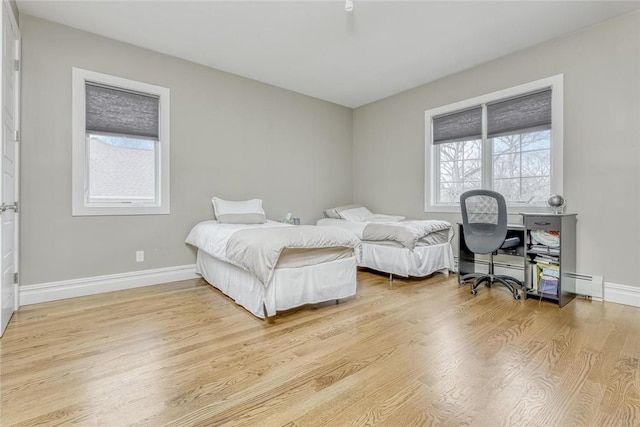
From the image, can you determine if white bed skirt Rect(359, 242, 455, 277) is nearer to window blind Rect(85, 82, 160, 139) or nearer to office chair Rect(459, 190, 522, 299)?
office chair Rect(459, 190, 522, 299)

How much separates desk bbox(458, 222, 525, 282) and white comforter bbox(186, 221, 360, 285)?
1585 millimetres

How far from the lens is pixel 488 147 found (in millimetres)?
3795

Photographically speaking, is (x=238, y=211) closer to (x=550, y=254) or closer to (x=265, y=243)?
(x=265, y=243)

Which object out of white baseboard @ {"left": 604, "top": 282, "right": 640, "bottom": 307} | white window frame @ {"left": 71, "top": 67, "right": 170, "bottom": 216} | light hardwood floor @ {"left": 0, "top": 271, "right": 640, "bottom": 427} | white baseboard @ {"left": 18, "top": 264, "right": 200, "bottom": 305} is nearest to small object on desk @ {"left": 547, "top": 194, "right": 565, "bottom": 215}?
white baseboard @ {"left": 604, "top": 282, "right": 640, "bottom": 307}

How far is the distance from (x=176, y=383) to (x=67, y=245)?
232 cm

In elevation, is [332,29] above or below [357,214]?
above

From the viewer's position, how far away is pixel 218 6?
8.75 ft

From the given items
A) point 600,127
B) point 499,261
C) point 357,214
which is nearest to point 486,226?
point 499,261

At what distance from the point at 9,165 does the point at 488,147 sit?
4.78 m

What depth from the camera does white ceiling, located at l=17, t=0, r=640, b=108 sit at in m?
2.66

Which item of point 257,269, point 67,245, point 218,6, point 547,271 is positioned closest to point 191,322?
point 257,269

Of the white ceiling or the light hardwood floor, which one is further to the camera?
the white ceiling

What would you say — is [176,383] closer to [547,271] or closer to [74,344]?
[74,344]

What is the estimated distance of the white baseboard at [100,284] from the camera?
→ 2.79m
